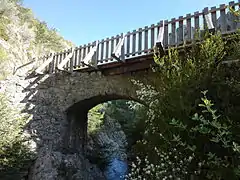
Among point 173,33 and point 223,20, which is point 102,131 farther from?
point 223,20

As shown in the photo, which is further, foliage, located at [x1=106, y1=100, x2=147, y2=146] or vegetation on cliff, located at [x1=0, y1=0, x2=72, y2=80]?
foliage, located at [x1=106, y1=100, x2=147, y2=146]

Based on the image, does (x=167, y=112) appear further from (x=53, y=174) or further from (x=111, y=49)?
(x=53, y=174)

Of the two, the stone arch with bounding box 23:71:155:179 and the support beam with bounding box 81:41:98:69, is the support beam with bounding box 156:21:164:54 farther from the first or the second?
the support beam with bounding box 81:41:98:69

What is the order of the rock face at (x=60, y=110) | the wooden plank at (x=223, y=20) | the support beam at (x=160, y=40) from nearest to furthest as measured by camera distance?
1. the wooden plank at (x=223, y=20)
2. the support beam at (x=160, y=40)
3. the rock face at (x=60, y=110)

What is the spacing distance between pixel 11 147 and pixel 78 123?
2441 mm

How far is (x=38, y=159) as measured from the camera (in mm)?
6211

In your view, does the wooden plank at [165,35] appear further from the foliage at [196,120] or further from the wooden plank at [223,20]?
the foliage at [196,120]

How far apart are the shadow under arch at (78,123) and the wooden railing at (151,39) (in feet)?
3.50

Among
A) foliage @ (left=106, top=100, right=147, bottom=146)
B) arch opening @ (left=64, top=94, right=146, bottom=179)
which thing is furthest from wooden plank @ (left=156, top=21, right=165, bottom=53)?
foliage @ (left=106, top=100, right=147, bottom=146)

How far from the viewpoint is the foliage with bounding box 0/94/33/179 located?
5.29 m

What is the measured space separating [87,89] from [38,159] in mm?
2281

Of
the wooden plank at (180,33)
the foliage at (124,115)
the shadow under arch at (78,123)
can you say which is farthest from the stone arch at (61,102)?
the foliage at (124,115)

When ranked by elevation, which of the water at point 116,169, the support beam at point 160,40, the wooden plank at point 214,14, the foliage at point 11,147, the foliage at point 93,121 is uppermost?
the wooden plank at point 214,14

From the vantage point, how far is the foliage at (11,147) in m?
5.29
